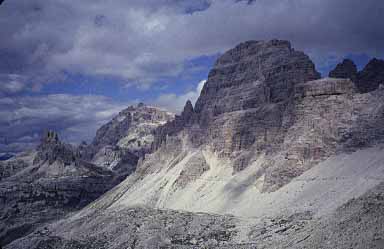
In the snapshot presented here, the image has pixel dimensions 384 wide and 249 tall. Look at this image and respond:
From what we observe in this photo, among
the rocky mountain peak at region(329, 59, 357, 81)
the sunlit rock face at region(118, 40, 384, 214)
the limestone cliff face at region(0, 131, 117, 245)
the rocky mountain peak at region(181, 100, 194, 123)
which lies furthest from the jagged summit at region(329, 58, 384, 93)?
the limestone cliff face at region(0, 131, 117, 245)

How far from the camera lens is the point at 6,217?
16712cm

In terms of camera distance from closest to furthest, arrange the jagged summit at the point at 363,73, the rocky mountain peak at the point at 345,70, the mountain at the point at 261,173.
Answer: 1. the mountain at the point at 261,173
2. the jagged summit at the point at 363,73
3. the rocky mountain peak at the point at 345,70

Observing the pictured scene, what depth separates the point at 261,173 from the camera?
106812 millimetres

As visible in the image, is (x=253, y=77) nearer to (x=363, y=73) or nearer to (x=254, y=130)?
(x=254, y=130)

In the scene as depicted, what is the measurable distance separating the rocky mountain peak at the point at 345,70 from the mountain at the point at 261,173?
1.72 feet

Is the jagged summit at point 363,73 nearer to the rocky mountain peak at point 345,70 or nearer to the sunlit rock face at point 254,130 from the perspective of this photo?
the rocky mountain peak at point 345,70

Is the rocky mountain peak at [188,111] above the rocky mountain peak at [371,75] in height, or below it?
below

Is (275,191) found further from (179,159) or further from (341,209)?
(179,159)

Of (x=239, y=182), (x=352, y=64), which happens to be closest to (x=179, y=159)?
(x=239, y=182)

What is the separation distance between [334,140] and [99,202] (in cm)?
8458

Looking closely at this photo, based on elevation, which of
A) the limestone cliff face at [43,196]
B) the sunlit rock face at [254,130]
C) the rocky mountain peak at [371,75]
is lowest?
the limestone cliff face at [43,196]

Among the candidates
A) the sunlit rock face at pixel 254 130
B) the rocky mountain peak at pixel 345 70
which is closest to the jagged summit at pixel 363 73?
the rocky mountain peak at pixel 345 70

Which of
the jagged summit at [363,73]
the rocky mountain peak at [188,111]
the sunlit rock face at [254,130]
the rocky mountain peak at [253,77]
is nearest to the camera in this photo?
the sunlit rock face at [254,130]

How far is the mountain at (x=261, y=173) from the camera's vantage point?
67.6 m
